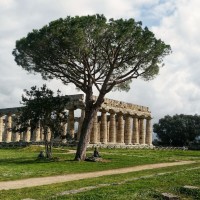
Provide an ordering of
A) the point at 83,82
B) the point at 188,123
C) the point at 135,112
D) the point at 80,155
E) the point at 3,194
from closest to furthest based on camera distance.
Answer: the point at 3,194, the point at 80,155, the point at 83,82, the point at 135,112, the point at 188,123

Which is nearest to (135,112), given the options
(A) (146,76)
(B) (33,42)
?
(A) (146,76)

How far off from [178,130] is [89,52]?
236 feet

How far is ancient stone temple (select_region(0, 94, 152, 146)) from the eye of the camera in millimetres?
68312

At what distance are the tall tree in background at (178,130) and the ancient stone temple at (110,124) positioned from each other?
18854mm

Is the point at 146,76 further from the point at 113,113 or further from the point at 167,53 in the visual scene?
the point at 113,113

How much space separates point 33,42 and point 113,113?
3907 centimetres

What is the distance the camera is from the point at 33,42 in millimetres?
37281

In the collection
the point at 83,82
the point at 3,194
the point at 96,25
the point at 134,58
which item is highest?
the point at 96,25

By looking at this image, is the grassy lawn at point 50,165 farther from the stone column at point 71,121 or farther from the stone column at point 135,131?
the stone column at point 135,131

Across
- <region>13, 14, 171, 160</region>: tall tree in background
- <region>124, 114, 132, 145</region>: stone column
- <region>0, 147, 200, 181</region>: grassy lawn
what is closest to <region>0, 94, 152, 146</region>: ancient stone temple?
<region>124, 114, 132, 145</region>: stone column

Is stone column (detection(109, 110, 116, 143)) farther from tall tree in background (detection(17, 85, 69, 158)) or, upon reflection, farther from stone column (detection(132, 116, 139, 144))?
tall tree in background (detection(17, 85, 69, 158))

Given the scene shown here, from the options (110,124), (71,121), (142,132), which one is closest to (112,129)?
(110,124)

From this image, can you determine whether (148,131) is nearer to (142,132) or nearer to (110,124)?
(142,132)

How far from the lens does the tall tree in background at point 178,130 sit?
102312mm
